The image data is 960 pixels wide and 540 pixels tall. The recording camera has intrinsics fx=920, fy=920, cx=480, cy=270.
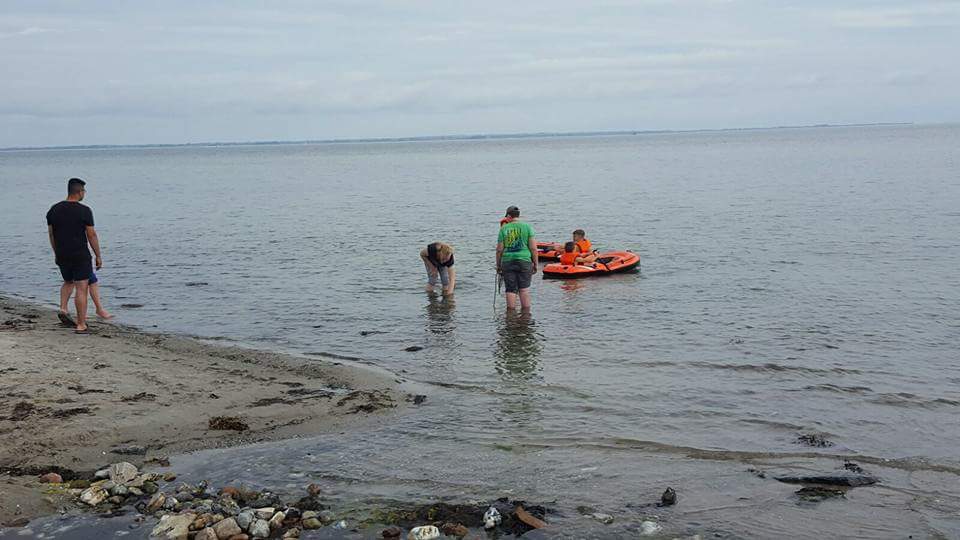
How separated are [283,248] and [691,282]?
536 inches

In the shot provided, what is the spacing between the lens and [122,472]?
7684mm

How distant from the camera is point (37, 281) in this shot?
21812 millimetres

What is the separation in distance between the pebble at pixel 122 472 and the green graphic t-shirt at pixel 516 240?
8.46 meters

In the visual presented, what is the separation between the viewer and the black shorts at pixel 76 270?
1345 centimetres

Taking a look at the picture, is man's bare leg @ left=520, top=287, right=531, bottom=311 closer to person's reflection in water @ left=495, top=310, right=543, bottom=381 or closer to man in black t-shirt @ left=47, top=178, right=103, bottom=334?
person's reflection in water @ left=495, top=310, right=543, bottom=381

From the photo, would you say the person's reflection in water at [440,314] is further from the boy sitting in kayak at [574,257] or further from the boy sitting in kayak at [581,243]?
the boy sitting in kayak at [581,243]

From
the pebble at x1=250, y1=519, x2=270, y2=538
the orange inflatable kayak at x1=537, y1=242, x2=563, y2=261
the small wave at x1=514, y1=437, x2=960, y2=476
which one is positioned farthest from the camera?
the orange inflatable kayak at x1=537, y1=242, x2=563, y2=261

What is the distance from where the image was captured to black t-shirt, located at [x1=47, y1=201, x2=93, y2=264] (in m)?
13.1

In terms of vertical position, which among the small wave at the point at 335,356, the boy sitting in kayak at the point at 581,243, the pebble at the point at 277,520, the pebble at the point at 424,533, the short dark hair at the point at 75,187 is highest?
the short dark hair at the point at 75,187

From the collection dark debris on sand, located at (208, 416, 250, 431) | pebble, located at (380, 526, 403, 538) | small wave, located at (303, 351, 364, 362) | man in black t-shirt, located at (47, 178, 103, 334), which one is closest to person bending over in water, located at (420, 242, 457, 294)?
small wave, located at (303, 351, 364, 362)

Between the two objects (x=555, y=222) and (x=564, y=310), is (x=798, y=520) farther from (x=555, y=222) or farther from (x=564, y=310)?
(x=555, y=222)

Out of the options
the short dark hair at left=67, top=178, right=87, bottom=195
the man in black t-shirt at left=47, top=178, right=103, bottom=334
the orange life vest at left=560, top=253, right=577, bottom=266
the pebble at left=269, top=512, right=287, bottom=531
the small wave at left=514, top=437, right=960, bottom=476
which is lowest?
the small wave at left=514, top=437, right=960, bottom=476

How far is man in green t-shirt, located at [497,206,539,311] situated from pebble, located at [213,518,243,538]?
8.82 m

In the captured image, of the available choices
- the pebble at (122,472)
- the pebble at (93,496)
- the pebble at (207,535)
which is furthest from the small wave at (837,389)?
the pebble at (93,496)
